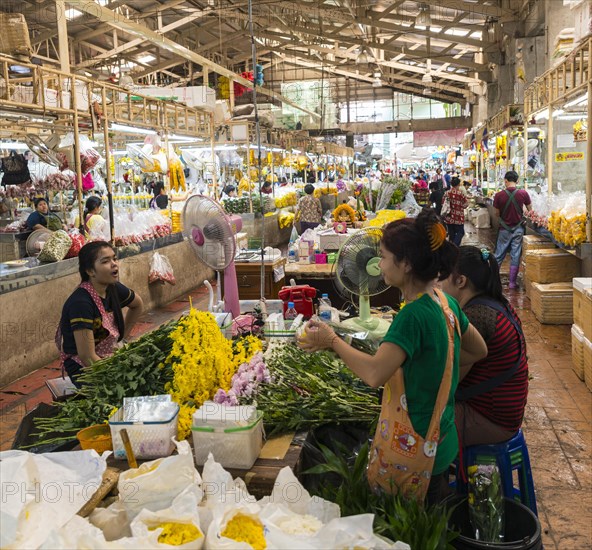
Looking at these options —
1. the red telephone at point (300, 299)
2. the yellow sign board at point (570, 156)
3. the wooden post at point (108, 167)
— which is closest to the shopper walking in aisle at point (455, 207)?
the yellow sign board at point (570, 156)

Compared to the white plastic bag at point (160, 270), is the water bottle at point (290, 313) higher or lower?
higher

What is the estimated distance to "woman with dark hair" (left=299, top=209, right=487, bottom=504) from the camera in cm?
211

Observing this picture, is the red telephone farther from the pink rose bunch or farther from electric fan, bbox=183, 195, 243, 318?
the pink rose bunch

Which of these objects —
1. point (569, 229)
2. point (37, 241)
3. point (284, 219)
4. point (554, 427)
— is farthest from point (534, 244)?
point (284, 219)

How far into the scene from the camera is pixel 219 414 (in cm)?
235

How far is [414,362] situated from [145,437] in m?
1.04

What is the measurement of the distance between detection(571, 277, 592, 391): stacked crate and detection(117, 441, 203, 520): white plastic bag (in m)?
4.30

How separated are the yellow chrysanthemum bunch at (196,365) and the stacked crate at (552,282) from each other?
5.37 meters

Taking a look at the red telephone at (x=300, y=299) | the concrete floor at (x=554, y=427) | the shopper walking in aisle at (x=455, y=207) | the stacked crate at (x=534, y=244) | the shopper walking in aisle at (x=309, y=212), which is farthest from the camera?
the shopper walking in aisle at (x=309, y=212)

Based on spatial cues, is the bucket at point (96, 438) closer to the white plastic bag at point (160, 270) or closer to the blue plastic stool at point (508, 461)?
the blue plastic stool at point (508, 461)

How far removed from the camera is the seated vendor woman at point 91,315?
3.51 meters

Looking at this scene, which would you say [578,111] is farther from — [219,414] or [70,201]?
[70,201]

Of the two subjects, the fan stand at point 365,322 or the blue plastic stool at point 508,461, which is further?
the fan stand at point 365,322

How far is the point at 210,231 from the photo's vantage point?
12.8 ft
